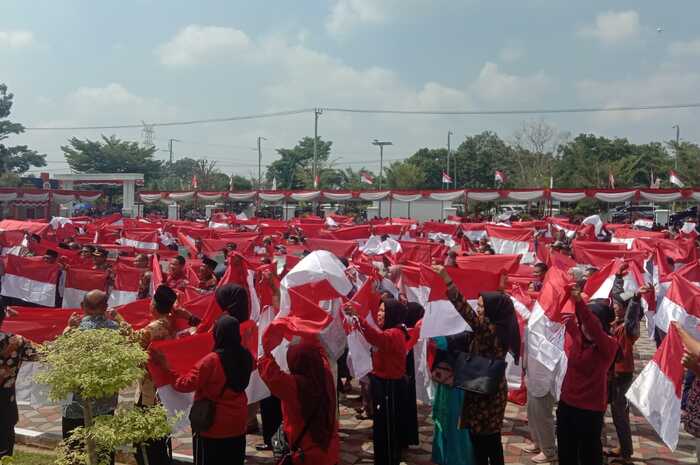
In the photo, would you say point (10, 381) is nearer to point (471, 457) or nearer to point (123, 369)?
point (123, 369)

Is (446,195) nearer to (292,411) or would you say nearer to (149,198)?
(149,198)

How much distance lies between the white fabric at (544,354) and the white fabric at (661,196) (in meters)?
28.0

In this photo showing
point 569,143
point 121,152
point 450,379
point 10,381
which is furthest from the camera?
point 121,152

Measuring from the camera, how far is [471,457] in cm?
552

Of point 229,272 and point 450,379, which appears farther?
point 229,272

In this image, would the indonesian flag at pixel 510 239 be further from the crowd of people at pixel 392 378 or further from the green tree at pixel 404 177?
the green tree at pixel 404 177

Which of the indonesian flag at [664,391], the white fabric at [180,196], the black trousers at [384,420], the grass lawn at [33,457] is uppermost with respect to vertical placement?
the white fabric at [180,196]

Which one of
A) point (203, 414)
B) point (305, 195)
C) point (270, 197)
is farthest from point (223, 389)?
point (270, 197)

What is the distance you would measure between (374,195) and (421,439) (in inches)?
1172

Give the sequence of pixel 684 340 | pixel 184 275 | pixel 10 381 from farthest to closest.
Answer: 1. pixel 184 275
2. pixel 10 381
3. pixel 684 340

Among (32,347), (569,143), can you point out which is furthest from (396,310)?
(569,143)

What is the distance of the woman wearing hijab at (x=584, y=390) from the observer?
15.7 ft

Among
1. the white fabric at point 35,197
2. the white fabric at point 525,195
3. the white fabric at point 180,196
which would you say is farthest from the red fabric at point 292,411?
the white fabric at point 35,197

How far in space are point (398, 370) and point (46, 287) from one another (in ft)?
24.3
